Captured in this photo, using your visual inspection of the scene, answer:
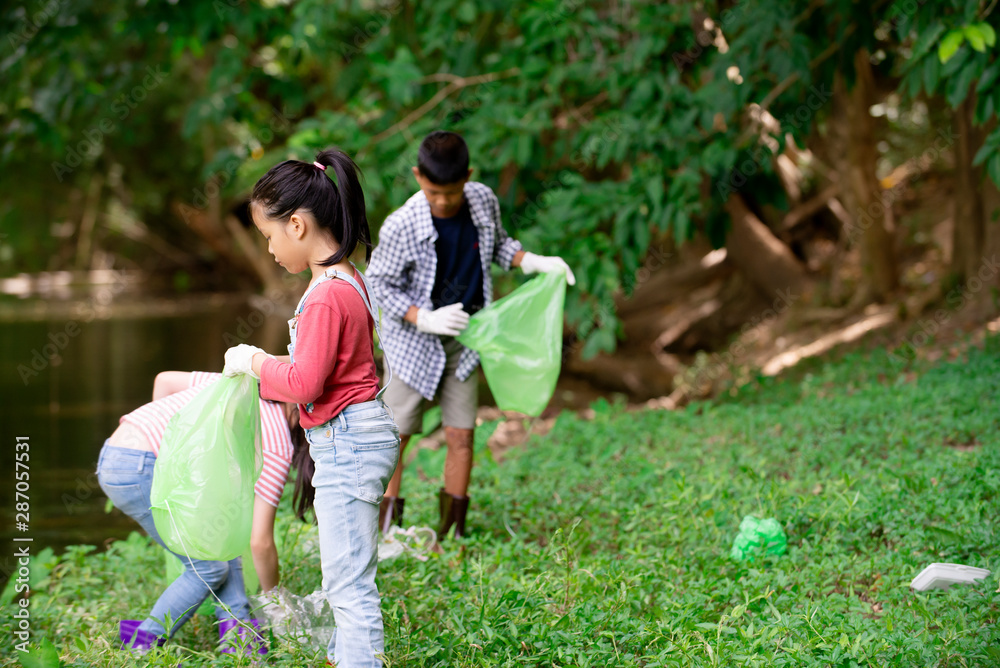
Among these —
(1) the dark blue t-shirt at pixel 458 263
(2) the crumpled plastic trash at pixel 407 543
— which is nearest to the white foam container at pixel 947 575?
(2) the crumpled plastic trash at pixel 407 543

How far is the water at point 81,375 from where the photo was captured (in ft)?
16.4

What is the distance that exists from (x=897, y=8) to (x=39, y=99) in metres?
6.59

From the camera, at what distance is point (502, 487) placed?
448 centimetres

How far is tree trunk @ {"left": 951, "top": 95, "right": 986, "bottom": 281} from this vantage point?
21.9 ft

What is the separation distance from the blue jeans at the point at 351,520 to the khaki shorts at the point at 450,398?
4.41 feet

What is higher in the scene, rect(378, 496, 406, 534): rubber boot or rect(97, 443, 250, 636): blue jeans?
rect(97, 443, 250, 636): blue jeans

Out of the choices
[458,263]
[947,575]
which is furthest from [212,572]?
[947,575]

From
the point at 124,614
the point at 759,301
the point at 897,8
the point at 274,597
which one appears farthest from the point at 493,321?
the point at 759,301

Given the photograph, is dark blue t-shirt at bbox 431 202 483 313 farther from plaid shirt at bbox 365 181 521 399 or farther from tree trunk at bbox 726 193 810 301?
tree trunk at bbox 726 193 810 301

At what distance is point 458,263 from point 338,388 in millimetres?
1435

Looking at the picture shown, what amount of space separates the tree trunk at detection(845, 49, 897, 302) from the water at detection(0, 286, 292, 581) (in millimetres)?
6251

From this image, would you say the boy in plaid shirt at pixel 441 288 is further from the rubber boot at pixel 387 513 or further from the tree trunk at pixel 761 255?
the tree trunk at pixel 761 255

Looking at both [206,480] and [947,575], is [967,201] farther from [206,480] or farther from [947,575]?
[206,480]

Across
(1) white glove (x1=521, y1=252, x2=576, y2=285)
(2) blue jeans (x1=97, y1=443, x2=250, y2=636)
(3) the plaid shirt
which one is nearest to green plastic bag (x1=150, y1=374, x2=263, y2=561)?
(2) blue jeans (x1=97, y1=443, x2=250, y2=636)
